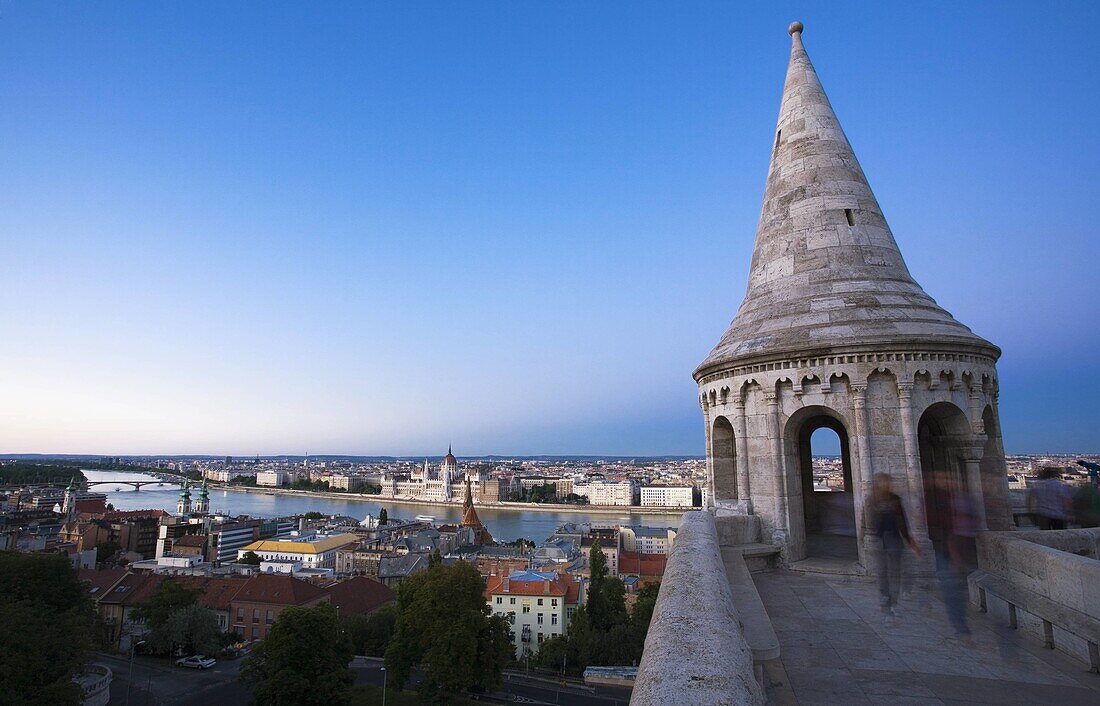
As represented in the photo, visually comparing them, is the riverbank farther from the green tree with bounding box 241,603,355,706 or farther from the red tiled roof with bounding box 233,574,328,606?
the green tree with bounding box 241,603,355,706

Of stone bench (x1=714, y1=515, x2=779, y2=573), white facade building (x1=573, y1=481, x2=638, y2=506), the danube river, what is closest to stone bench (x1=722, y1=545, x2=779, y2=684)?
stone bench (x1=714, y1=515, x2=779, y2=573)

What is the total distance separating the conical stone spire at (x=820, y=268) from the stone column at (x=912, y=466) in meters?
0.52

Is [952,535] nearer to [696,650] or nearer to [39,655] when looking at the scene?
[696,650]

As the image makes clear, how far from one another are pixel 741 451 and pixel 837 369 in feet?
4.36

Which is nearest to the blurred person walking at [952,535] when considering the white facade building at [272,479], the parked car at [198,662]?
the parked car at [198,662]

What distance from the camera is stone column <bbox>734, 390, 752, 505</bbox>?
22.5ft

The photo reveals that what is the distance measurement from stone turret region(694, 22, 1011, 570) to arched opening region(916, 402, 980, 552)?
0.02m

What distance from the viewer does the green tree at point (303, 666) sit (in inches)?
695

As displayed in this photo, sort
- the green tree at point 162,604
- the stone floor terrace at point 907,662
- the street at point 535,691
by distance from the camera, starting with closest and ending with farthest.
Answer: the stone floor terrace at point 907,662
the street at point 535,691
the green tree at point 162,604

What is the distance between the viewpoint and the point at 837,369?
6289mm

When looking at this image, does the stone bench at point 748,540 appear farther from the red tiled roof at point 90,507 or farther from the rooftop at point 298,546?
the red tiled roof at point 90,507

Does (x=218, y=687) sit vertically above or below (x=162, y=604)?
below

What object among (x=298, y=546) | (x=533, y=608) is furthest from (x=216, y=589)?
(x=298, y=546)

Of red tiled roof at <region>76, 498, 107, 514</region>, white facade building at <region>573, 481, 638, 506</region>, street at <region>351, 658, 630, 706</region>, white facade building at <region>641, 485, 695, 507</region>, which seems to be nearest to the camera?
street at <region>351, 658, 630, 706</region>
